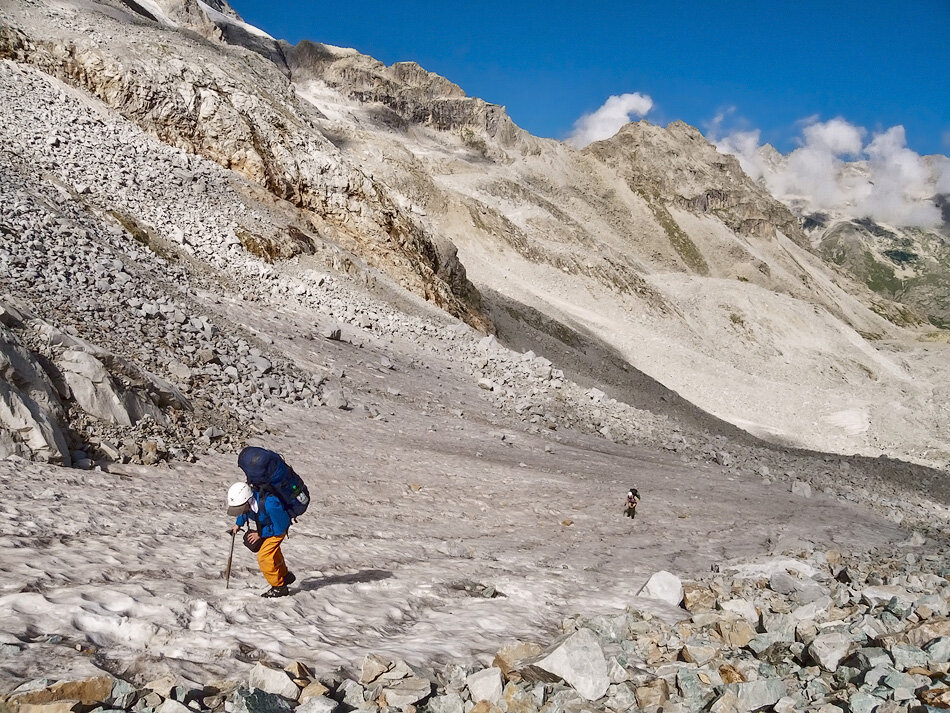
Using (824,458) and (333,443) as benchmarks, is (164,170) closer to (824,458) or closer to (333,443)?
(333,443)

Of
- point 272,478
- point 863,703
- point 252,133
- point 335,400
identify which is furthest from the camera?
point 252,133

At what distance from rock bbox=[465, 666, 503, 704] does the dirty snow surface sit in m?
0.77

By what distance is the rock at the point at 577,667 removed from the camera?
479 centimetres

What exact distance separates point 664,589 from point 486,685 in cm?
358

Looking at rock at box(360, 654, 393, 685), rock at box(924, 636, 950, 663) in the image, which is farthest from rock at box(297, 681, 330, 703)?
rock at box(924, 636, 950, 663)

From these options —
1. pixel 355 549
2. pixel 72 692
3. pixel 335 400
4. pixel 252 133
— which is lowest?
pixel 355 549

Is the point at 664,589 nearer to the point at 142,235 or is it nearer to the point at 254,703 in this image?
the point at 254,703

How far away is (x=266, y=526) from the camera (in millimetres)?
6383

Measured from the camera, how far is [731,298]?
228ft

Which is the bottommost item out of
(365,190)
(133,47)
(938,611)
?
(938,611)

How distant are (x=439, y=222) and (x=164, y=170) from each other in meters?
41.5

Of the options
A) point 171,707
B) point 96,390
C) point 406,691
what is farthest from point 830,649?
point 96,390

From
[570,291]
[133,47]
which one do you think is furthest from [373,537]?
[570,291]

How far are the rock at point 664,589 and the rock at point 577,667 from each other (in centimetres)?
268
